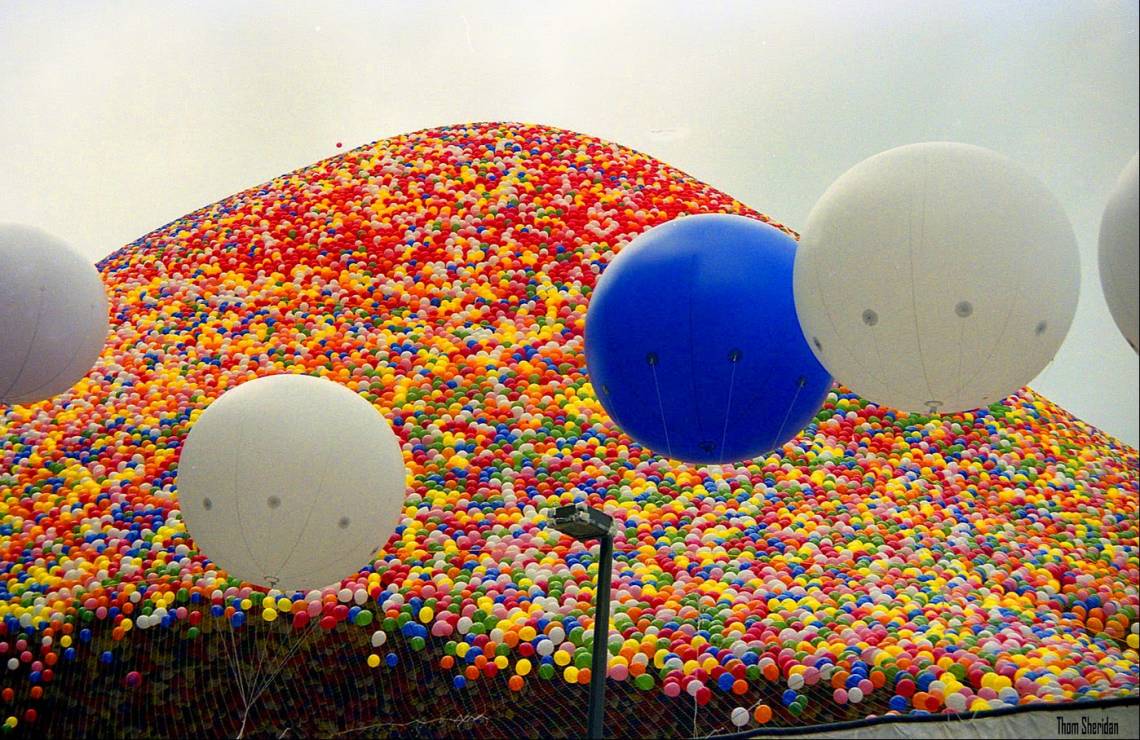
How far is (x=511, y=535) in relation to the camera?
604 centimetres

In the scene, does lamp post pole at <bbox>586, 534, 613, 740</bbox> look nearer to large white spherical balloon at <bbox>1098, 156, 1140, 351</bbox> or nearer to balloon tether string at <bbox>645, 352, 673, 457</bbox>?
balloon tether string at <bbox>645, 352, 673, 457</bbox>

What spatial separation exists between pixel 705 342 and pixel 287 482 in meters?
1.58

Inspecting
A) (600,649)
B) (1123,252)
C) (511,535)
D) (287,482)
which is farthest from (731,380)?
(511,535)

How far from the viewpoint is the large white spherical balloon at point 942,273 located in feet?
11.6

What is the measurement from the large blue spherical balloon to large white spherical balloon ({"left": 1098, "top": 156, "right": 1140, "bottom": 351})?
126 centimetres

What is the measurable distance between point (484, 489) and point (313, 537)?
2.20m

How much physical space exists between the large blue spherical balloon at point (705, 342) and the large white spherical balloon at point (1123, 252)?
4.15 ft

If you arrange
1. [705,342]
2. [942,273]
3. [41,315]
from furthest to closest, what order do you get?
[41,315], [705,342], [942,273]

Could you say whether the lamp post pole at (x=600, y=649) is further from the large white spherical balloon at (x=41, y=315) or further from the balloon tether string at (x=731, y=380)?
the large white spherical balloon at (x=41, y=315)

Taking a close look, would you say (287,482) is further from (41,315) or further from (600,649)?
(41,315)

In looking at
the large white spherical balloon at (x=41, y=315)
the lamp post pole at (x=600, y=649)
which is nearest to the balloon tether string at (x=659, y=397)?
the lamp post pole at (x=600, y=649)

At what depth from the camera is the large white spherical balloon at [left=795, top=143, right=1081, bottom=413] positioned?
3.54 m

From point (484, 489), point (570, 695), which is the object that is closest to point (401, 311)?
point (484, 489)

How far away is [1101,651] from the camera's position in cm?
503
